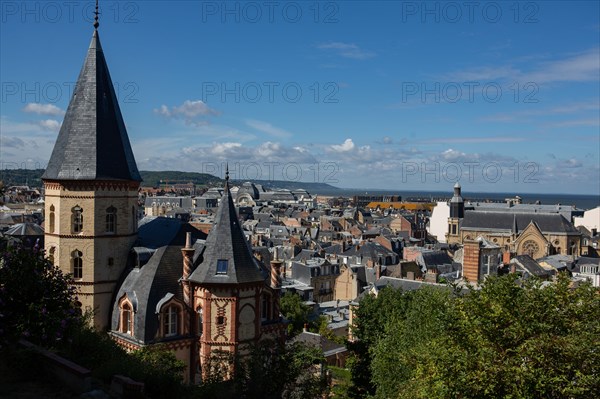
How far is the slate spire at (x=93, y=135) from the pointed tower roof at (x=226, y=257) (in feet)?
19.9

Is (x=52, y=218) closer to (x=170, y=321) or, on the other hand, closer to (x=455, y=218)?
(x=170, y=321)

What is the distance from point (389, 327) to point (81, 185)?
19620 mm

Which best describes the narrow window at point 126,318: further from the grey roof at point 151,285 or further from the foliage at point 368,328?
the foliage at point 368,328

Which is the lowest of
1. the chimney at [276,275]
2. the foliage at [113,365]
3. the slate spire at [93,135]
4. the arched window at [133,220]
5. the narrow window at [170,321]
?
the narrow window at [170,321]

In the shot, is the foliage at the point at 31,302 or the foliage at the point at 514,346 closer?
the foliage at the point at 514,346

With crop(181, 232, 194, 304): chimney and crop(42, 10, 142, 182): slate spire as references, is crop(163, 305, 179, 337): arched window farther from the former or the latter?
crop(42, 10, 142, 182): slate spire

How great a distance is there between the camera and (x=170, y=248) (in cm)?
3334

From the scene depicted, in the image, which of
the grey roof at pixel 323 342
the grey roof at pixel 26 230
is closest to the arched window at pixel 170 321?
the grey roof at pixel 323 342

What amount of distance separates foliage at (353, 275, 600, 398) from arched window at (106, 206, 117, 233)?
19.3 m

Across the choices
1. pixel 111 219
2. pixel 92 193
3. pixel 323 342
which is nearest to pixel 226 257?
pixel 111 219

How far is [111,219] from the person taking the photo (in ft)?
109

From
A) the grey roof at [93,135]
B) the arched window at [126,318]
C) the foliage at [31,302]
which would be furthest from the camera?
the grey roof at [93,135]

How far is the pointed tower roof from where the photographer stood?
3098 cm

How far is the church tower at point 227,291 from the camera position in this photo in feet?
101
